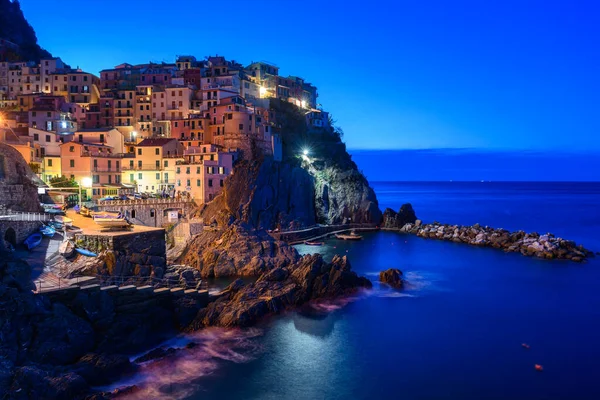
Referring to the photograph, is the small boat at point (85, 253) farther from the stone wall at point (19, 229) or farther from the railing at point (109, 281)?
the stone wall at point (19, 229)

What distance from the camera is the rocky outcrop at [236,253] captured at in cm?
4141

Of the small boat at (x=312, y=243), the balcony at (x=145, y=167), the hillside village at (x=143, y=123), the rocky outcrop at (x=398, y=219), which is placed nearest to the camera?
the hillside village at (x=143, y=123)

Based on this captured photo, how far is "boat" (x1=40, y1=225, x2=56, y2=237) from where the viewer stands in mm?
29703

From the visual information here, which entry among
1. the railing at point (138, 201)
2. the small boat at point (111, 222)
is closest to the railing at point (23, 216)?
the small boat at point (111, 222)

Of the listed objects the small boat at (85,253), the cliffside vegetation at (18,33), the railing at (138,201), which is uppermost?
the cliffside vegetation at (18,33)

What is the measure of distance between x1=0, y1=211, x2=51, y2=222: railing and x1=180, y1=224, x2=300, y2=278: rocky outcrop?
44.4ft

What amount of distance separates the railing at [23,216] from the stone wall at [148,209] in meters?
13.6

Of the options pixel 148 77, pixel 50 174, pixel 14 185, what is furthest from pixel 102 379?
pixel 148 77

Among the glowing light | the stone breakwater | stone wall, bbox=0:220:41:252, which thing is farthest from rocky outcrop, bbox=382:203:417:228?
stone wall, bbox=0:220:41:252

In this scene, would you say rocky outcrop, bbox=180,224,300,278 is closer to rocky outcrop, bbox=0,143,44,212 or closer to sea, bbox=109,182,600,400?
sea, bbox=109,182,600,400

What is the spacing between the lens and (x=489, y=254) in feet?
177

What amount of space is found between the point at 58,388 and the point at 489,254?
4726 cm

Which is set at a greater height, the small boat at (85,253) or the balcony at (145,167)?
the balcony at (145,167)

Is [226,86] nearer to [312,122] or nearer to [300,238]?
[312,122]
